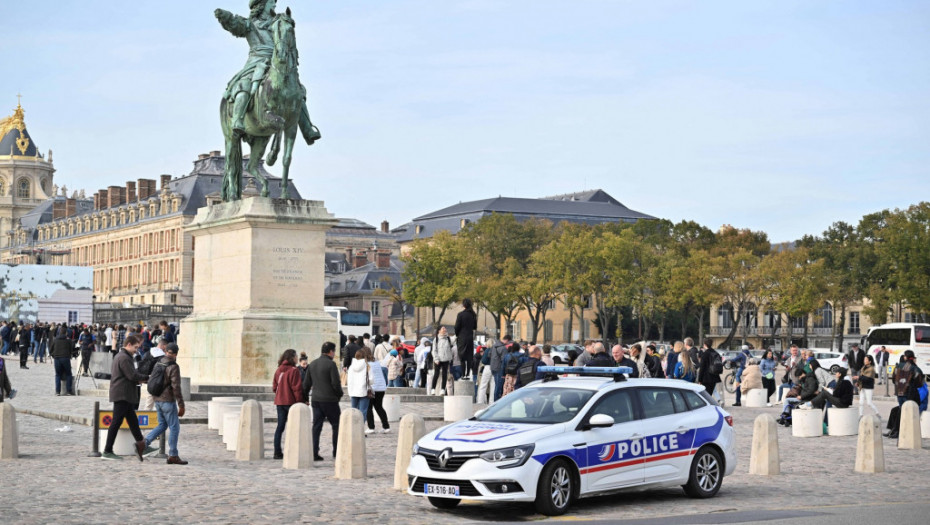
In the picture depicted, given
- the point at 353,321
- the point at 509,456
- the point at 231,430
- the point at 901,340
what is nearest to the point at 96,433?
the point at 231,430

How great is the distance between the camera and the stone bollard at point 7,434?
63.2 ft

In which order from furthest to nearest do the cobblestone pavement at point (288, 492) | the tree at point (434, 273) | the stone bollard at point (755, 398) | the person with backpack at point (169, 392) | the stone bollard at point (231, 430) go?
the tree at point (434, 273), the stone bollard at point (755, 398), the stone bollard at point (231, 430), the person with backpack at point (169, 392), the cobblestone pavement at point (288, 492)

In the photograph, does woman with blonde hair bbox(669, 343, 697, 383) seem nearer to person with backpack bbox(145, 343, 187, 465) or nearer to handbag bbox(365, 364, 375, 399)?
handbag bbox(365, 364, 375, 399)

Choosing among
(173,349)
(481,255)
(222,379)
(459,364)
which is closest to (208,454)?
(173,349)

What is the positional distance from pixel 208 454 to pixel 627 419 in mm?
7681

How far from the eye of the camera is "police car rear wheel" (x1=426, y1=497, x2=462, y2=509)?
14875 millimetres

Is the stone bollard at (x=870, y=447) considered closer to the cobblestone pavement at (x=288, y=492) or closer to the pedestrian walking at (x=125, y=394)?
the cobblestone pavement at (x=288, y=492)

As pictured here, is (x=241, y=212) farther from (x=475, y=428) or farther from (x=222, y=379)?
(x=475, y=428)

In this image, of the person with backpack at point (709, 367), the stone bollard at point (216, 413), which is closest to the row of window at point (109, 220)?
the person with backpack at point (709, 367)

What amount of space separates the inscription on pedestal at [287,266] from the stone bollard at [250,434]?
9.61 meters

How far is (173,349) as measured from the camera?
1847 cm

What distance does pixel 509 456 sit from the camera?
46.4ft

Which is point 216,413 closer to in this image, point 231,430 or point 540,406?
point 231,430

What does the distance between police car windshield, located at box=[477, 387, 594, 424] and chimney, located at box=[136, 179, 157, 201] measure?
129457mm
